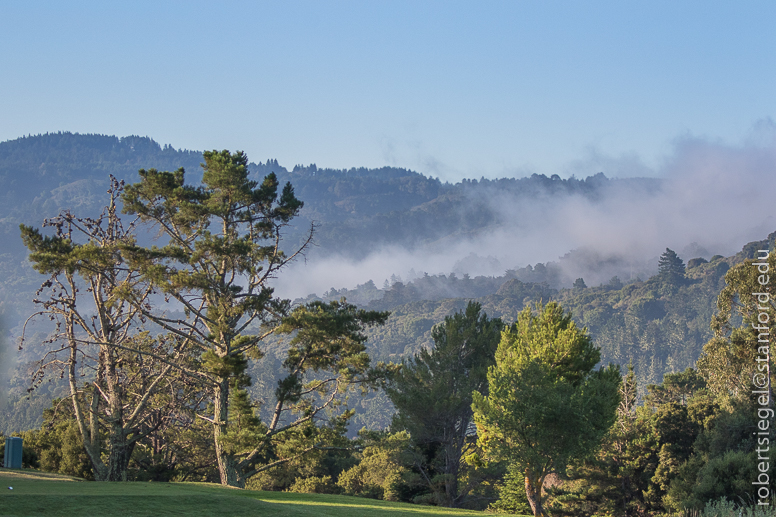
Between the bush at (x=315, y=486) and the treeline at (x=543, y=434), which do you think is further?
the bush at (x=315, y=486)

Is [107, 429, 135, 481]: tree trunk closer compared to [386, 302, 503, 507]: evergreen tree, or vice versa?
[107, 429, 135, 481]: tree trunk

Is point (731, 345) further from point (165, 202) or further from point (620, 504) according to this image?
point (165, 202)

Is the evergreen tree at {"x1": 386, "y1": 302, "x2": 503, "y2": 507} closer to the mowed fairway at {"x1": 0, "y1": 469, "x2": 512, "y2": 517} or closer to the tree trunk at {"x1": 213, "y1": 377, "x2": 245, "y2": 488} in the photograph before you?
the tree trunk at {"x1": 213, "y1": 377, "x2": 245, "y2": 488}

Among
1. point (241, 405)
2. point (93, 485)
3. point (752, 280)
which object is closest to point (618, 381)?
point (752, 280)

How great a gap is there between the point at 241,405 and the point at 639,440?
24.0 metres

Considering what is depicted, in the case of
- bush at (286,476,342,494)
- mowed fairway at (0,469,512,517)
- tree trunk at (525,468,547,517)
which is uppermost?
mowed fairway at (0,469,512,517)

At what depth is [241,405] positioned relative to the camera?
26297 millimetres

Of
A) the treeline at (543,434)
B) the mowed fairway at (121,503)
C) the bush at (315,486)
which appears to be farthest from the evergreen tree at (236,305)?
the bush at (315,486)

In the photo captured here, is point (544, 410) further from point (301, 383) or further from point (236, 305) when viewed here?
point (236, 305)

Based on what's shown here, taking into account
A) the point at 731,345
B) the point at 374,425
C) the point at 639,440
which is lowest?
the point at 374,425

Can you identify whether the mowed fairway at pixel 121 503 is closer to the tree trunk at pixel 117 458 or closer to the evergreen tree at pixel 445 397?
the tree trunk at pixel 117 458

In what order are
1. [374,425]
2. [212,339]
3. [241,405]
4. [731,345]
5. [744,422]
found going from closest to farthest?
1. [241,405]
2. [212,339]
3. [744,422]
4. [731,345]
5. [374,425]

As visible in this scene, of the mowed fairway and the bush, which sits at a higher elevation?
the mowed fairway

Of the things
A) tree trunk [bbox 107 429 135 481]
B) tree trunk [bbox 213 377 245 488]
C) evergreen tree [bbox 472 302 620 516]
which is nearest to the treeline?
evergreen tree [bbox 472 302 620 516]
